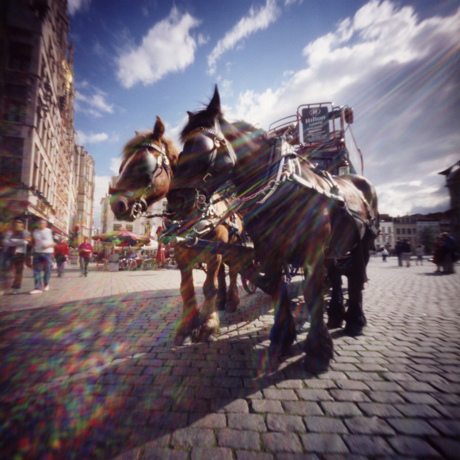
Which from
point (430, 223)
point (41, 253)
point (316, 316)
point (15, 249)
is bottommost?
point (316, 316)

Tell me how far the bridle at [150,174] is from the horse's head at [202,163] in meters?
0.57

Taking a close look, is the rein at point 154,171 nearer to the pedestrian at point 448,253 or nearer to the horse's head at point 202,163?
the horse's head at point 202,163

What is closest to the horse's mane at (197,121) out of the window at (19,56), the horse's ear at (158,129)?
the horse's ear at (158,129)

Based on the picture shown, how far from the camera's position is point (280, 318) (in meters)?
2.52

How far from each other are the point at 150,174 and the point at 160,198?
37 cm

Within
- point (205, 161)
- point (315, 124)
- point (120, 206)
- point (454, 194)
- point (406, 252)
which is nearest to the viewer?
point (205, 161)

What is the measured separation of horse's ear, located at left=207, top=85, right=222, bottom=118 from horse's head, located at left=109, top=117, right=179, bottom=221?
3.12 feet

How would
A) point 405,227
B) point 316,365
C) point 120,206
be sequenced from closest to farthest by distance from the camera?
1. point 316,365
2. point 120,206
3. point 405,227

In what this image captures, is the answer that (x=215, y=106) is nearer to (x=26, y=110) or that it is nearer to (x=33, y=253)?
(x=33, y=253)

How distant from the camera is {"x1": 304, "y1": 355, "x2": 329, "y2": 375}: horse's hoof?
6.83 ft

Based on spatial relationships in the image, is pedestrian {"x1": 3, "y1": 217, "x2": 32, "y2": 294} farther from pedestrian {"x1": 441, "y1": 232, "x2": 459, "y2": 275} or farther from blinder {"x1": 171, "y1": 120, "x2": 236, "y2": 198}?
pedestrian {"x1": 441, "y1": 232, "x2": 459, "y2": 275}

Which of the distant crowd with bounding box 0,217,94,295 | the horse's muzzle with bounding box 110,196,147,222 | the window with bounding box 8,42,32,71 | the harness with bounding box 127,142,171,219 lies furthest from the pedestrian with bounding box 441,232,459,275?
the window with bounding box 8,42,32,71

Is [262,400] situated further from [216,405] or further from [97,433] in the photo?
[97,433]

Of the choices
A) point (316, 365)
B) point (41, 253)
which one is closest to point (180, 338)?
point (316, 365)
